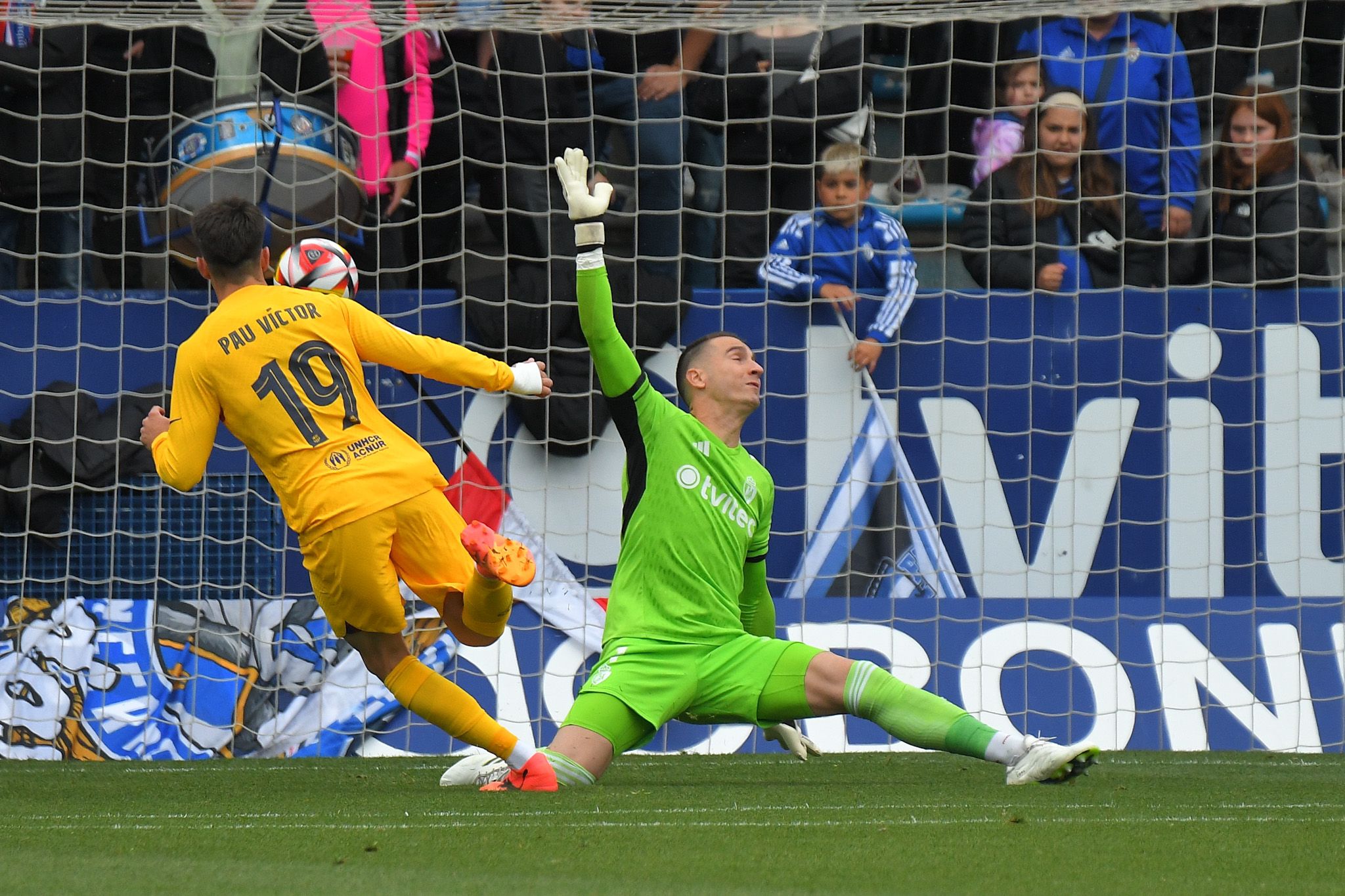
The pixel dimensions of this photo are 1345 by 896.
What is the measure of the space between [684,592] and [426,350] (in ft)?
3.24

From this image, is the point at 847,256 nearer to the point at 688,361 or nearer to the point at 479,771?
the point at 688,361

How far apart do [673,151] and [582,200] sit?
3208 mm

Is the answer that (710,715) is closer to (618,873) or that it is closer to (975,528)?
(618,873)

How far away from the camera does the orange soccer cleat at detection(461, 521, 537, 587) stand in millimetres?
4379

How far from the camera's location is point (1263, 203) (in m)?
7.86

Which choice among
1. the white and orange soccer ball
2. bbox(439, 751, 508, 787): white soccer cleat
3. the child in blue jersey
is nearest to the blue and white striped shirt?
the child in blue jersey

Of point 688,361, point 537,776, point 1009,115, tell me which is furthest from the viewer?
point 1009,115

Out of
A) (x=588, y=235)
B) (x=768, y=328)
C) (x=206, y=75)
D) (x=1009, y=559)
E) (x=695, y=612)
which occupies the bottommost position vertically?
(x=1009, y=559)

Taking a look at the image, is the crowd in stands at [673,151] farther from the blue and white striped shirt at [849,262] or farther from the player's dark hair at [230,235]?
the player's dark hair at [230,235]

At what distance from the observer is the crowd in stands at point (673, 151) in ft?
25.1

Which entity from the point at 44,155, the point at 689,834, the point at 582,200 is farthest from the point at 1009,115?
the point at 689,834

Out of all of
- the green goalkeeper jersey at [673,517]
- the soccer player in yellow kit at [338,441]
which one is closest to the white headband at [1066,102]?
the green goalkeeper jersey at [673,517]

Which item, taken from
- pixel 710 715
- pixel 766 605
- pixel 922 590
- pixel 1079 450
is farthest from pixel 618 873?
pixel 1079 450

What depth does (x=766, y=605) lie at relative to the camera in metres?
5.33
